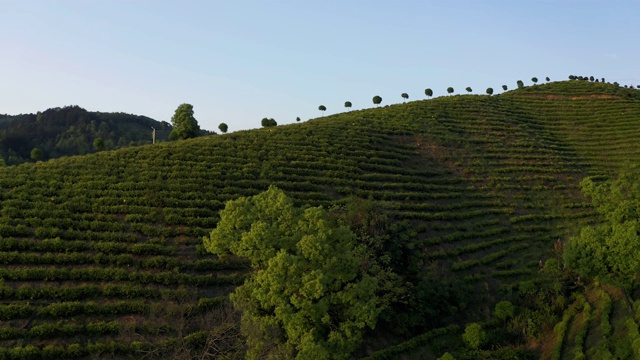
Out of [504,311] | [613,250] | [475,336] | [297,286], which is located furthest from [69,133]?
[613,250]

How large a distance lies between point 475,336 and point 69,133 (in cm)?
10429

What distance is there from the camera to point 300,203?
37.2 meters

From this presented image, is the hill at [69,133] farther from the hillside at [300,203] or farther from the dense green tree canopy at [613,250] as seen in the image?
A: the dense green tree canopy at [613,250]

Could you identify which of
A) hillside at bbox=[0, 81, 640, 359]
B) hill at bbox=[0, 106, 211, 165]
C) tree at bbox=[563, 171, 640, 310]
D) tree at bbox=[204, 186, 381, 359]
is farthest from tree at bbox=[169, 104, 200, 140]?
tree at bbox=[563, 171, 640, 310]

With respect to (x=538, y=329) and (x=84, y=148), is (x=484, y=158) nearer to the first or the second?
→ (x=538, y=329)

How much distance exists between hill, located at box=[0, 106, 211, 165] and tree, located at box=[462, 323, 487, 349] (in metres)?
68.2

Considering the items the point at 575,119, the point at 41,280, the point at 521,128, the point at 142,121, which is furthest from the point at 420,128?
the point at 142,121

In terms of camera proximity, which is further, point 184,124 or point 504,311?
point 184,124

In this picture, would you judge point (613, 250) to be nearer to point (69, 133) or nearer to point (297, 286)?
point (297, 286)

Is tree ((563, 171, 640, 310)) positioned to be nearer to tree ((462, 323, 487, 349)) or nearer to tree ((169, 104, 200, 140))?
tree ((462, 323, 487, 349))

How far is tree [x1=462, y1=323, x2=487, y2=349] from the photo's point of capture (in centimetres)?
2495

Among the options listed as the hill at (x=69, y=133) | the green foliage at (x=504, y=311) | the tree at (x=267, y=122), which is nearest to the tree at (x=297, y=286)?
the green foliage at (x=504, y=311)

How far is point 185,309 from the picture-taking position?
83.7 ft

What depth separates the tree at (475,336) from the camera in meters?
25.0
